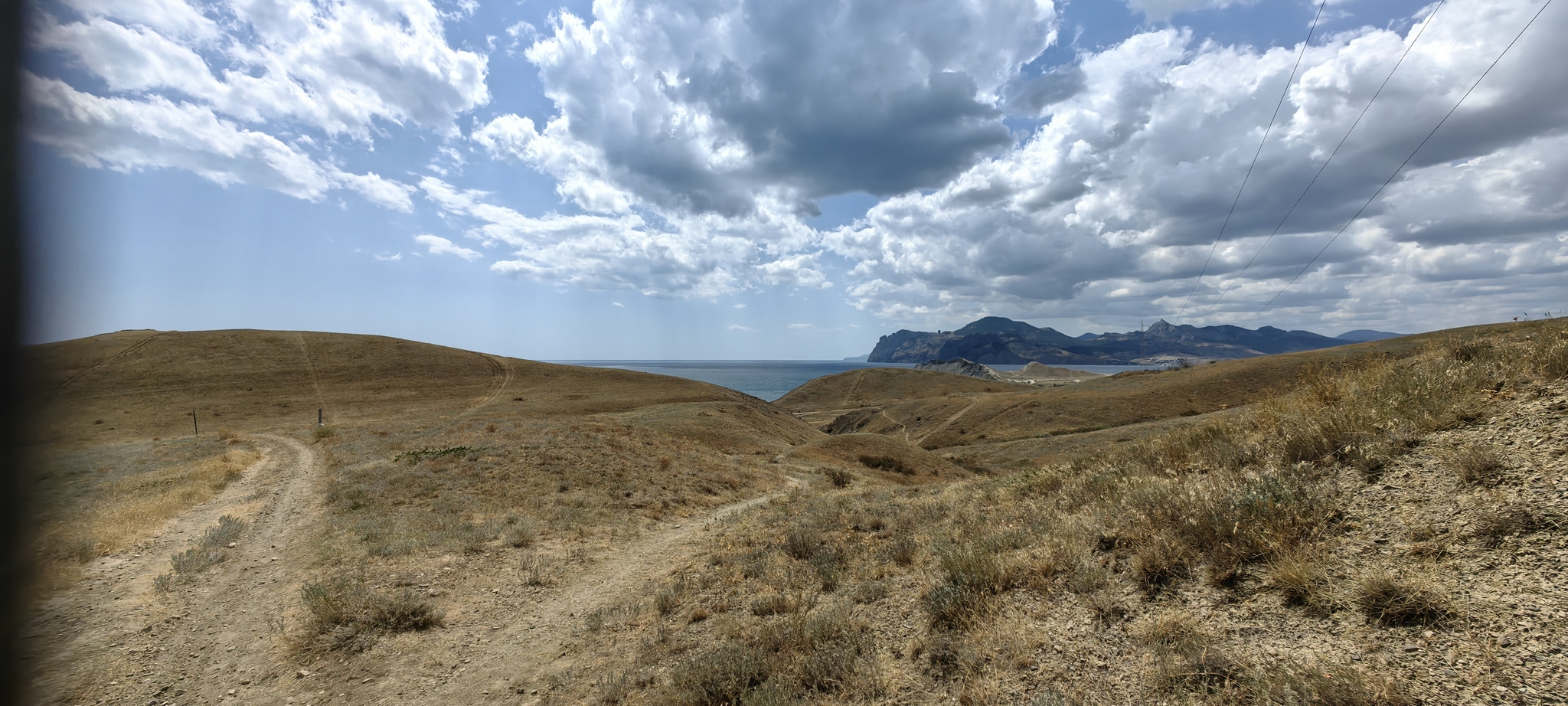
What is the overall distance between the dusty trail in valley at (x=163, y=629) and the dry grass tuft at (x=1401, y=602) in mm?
10717

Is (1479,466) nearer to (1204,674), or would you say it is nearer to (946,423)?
(1204,674)

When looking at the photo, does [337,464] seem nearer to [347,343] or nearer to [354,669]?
[354,669]

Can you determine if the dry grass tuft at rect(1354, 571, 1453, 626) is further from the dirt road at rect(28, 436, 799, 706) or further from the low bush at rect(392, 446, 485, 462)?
the low bush at rect(392, 446, 485, 462)

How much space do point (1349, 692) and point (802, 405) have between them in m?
103

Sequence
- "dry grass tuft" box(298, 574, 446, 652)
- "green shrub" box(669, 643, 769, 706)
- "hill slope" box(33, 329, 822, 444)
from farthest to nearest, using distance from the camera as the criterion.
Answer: "hill slope" box(33, 329, 822, 444)
"dry grass tuft" box(298, 574, 446, 652)
"green shrub" box(669, 643, 769, 706)

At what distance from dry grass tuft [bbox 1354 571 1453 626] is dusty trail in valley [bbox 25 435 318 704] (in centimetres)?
1072

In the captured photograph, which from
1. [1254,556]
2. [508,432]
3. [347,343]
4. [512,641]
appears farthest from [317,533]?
[347,343]

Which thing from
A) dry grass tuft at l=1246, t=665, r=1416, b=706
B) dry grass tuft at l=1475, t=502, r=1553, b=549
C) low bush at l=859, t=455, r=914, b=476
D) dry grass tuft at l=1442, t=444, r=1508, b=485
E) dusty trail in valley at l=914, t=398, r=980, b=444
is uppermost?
dry grass tuft at l=1442, t=444, r=1508, b=485

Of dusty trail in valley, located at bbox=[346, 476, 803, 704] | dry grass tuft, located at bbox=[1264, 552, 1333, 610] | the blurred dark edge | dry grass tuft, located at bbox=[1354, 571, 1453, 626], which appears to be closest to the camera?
dry grass tuft, located at bbox=[1354, 571, 1453, 626]

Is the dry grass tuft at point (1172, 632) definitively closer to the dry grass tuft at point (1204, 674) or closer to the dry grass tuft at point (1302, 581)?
the dry grass tuft at point (1204, 674)

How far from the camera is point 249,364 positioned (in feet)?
198

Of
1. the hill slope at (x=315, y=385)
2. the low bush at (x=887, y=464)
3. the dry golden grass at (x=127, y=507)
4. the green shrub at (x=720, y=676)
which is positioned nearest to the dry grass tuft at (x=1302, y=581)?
the green shrub at (x=720, y=676)

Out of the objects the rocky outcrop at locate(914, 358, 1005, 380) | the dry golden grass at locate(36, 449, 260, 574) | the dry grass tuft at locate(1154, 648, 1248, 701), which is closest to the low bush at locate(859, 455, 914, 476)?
the dry grass tuft at locate(1154, 648, 1248, 701)

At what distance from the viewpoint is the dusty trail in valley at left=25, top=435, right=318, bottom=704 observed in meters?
6.30
